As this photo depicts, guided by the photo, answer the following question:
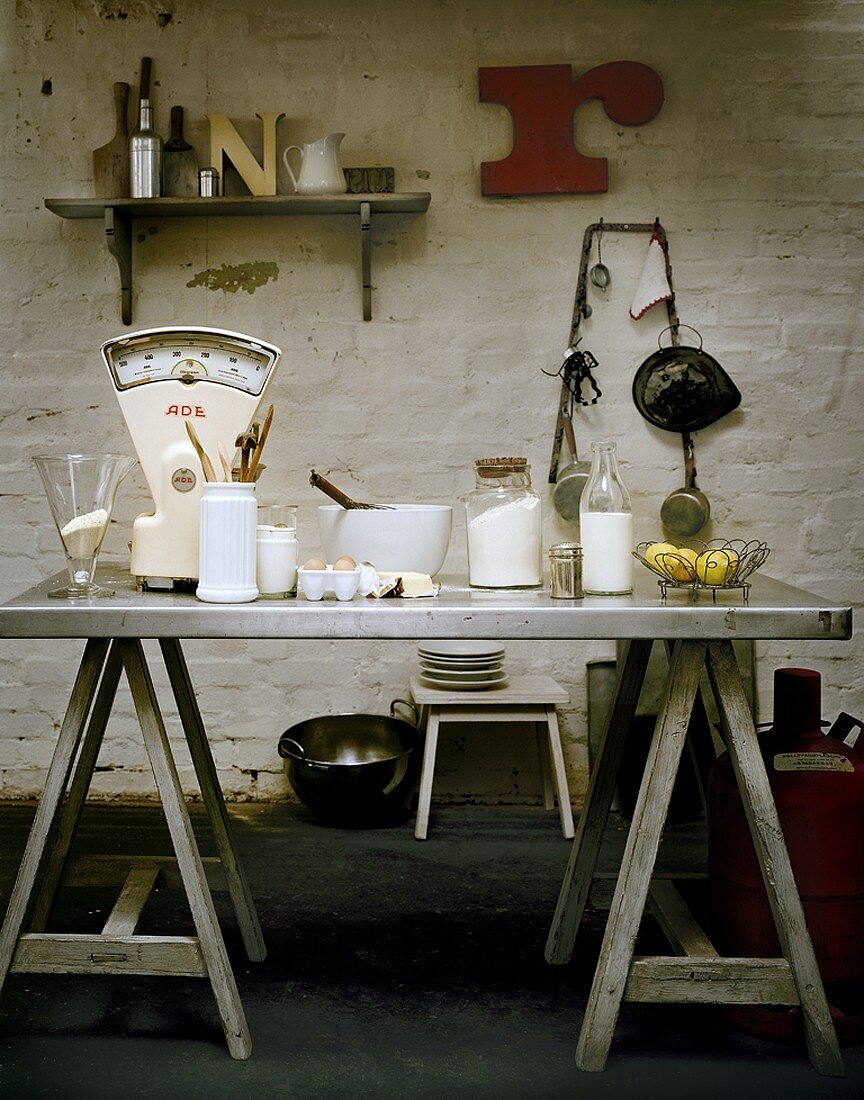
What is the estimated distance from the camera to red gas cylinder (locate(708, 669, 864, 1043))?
1.94 m

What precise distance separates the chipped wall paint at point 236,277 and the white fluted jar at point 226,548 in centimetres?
182

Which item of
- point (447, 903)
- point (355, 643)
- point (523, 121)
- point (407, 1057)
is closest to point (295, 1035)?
point (407, 1057)

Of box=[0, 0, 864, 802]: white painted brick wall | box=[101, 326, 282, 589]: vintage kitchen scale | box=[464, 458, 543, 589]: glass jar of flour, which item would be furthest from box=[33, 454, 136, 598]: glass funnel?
box=[0, 0, 864, 802]: white painted brick wall

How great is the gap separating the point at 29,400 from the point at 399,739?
1.72 metres

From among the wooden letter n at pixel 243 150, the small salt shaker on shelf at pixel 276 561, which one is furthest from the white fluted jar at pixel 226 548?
the wooden letter n at pixel 243 150

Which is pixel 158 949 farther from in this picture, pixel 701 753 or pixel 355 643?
pixel 701 753

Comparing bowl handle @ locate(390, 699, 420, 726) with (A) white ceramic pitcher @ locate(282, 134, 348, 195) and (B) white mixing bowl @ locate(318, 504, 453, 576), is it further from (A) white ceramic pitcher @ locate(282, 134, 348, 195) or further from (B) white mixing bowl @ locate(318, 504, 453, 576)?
(A) white ceramic pitcher @ locate(282, 134, 348, 195)

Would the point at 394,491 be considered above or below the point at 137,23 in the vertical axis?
below

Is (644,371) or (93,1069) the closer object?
(93,1069)

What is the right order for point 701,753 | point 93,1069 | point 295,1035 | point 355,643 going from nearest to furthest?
point 93,1069, point 295,1035, point 701,753, point 355,643

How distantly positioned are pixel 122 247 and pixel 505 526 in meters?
2.05

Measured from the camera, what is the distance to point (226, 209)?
3.34m

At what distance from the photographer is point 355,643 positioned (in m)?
3.55

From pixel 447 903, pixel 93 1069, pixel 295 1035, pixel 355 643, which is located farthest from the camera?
pixel 355 643
